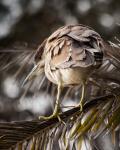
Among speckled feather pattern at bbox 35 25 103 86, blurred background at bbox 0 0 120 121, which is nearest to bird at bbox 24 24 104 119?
speckled feather pattern at bbox 35 25 103 86

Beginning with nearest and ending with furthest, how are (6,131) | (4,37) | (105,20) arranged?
(6,131) < (4,37) < (105,20)

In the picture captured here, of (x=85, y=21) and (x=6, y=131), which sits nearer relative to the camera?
(x=6, y=131)

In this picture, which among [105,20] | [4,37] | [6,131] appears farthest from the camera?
[105,20]

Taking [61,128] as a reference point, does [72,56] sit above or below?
above

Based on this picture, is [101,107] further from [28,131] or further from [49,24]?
[49,24]

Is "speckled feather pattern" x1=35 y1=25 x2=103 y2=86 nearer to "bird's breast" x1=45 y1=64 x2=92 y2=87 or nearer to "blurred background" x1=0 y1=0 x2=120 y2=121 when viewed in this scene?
"bird's breast" x1=45 y1=64 x2=92 y2=87

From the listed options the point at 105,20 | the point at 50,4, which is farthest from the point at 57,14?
the point at 105,20

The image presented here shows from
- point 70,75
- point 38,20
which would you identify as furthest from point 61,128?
point 38,20

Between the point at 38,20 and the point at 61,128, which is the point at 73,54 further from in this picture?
the point at 38,20
